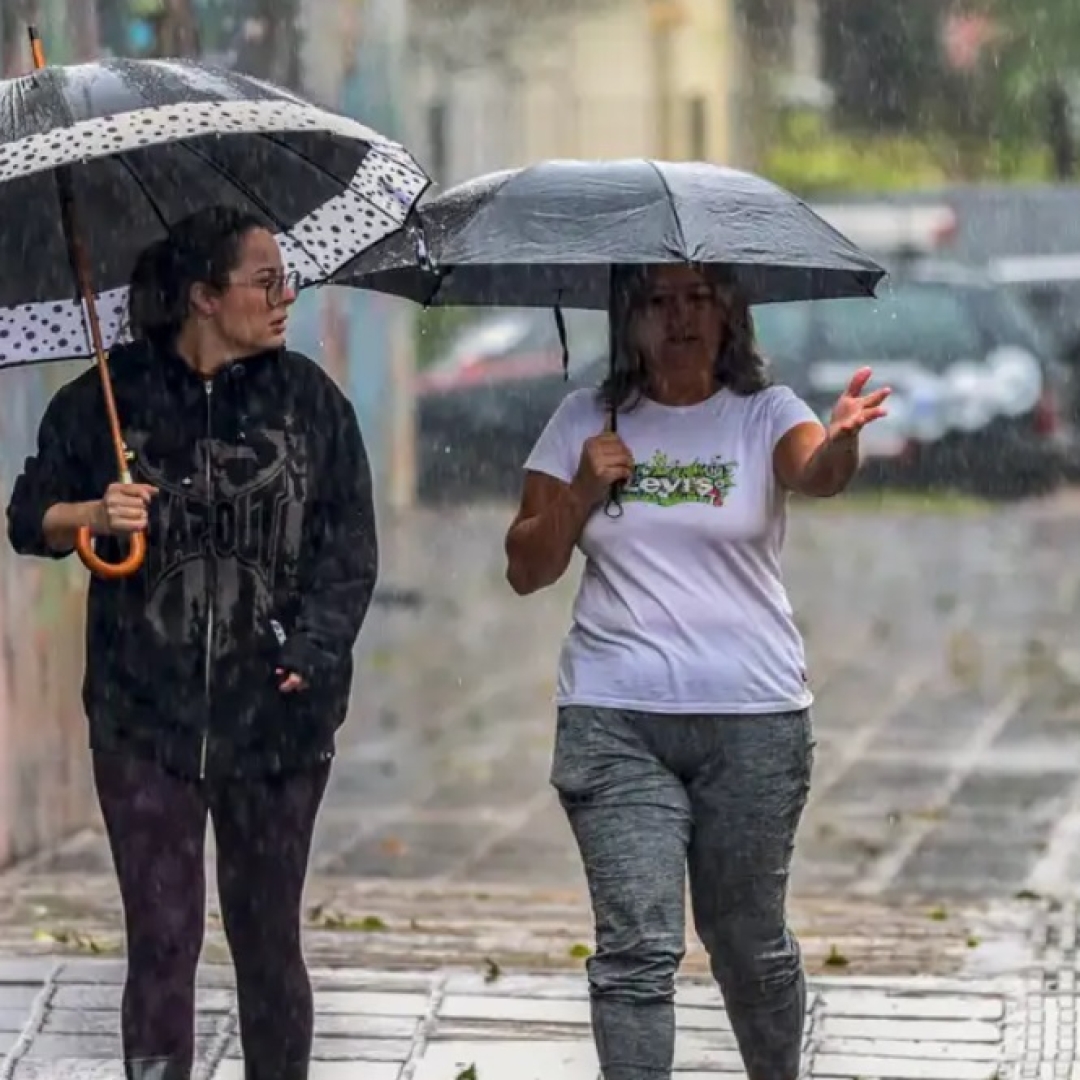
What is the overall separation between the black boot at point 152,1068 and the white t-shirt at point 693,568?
3.11 feet

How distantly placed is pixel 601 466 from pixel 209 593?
702 mm

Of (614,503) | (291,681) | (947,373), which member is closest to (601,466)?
(614,503)

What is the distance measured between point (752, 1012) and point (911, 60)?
3070 cm

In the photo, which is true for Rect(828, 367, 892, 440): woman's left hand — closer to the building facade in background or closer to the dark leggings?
the dark leggings

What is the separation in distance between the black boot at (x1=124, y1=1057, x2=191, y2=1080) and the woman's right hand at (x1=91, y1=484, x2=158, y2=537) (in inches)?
37.3

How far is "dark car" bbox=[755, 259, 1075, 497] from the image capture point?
20.9 m

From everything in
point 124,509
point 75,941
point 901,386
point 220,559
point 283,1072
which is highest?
point 124,509

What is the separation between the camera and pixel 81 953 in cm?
718

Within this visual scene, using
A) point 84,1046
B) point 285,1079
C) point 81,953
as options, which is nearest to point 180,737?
point 285,1079

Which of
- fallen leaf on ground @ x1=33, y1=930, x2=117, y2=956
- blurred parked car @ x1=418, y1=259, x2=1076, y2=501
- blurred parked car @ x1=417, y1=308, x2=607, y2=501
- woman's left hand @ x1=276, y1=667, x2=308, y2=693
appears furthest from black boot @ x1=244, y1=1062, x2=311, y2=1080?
blurred parked car @ x1=417, y1=308, x2=607, y2=501

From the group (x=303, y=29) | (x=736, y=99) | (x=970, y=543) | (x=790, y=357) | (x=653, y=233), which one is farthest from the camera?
(x=736, y=99)

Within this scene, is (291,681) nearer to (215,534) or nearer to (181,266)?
(215,534)

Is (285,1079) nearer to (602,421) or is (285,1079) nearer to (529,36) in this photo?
(602,421)

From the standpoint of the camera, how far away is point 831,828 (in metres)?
9.03
